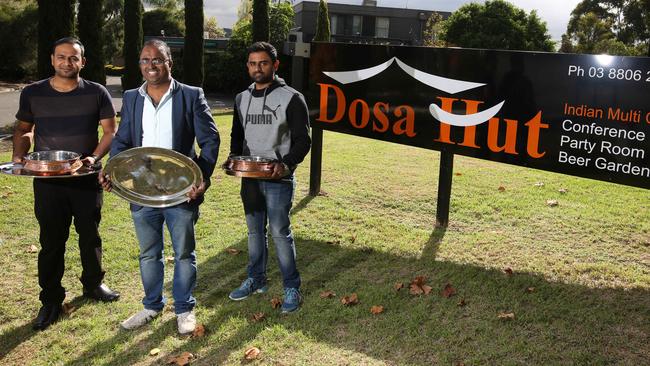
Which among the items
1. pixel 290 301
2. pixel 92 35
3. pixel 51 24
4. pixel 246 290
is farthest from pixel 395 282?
pixel 92 35

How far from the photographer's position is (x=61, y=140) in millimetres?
4469

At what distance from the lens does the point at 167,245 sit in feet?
21.0

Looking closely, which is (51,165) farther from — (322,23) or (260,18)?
(322,23)

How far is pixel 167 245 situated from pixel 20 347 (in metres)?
2.24

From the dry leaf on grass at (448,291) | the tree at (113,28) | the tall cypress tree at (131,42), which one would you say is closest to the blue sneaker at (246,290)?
the dry leaf on grass at (448,291)

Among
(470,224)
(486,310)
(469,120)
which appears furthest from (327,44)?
(486,310)

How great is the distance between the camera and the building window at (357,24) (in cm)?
6450

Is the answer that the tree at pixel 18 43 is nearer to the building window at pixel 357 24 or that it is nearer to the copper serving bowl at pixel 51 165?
the building window at pixel 357 24

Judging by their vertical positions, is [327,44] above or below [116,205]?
above

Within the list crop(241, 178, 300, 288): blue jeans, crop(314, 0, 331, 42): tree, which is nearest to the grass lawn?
crop(241, 178, 300, 288): blue jeans

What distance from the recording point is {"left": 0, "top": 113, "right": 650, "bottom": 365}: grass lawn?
421 centimetres

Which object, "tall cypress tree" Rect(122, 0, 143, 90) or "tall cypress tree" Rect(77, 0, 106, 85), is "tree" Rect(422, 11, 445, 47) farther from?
"tall cypress tree" Rect(77, 0, 106, 85)

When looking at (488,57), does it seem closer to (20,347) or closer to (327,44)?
(327,44)

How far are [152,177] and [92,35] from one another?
1675 cm
